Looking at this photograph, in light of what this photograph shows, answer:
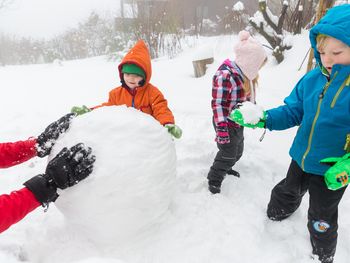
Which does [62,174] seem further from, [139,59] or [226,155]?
[226,155]

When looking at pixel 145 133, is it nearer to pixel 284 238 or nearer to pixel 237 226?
pixel 237 226

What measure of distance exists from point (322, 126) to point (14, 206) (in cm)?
169

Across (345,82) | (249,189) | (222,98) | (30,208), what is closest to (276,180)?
(249,189)

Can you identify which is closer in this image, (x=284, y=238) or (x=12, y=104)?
(x=284, y=238)

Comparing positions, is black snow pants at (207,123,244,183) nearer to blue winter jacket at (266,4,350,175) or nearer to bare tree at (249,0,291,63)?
blue winter jacket at (266,4,350,175)

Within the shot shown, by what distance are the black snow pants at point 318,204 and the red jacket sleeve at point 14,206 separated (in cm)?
162

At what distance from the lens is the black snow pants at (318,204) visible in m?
1.73

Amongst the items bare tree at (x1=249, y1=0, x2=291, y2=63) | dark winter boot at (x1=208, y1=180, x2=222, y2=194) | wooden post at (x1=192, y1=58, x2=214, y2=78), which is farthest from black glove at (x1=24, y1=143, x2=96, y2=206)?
bare tree at (x1=249, y1=0, x2=291, y2=63)

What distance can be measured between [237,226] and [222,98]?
97 cm

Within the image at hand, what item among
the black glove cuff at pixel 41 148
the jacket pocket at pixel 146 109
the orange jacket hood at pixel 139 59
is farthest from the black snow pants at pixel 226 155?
the black glove cuff at pixel 41 148

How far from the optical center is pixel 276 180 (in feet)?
8.75

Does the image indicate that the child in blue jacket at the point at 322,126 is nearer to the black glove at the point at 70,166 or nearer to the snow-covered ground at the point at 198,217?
the snow-covered ground at the point at 198,217

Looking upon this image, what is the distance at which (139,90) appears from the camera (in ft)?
7.89

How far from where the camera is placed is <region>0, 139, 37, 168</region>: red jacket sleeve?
1.77 m
